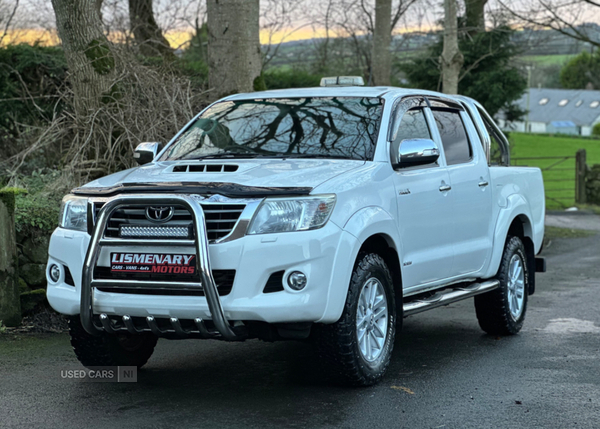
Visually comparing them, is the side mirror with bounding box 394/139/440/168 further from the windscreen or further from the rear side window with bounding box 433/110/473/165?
the rear side window with bounding box 433/110/473/165

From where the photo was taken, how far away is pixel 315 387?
593 cm

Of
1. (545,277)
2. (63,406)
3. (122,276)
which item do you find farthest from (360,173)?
(545,277)

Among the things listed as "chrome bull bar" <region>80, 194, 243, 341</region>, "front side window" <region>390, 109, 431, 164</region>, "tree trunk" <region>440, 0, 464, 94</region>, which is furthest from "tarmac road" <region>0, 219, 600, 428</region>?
"tree trunk" <region>440, 0, 464, 94</region>

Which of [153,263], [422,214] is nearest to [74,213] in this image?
[153,263]

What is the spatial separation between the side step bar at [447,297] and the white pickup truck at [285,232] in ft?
0.07

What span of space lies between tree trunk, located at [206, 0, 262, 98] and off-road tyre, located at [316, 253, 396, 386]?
240 inches

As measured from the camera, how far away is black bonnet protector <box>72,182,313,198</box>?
17.3ft

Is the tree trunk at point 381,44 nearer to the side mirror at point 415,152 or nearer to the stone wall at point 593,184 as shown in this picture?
the stone wall at point 593,184

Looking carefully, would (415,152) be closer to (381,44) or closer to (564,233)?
(381,44)

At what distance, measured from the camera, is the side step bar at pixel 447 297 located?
259 inches

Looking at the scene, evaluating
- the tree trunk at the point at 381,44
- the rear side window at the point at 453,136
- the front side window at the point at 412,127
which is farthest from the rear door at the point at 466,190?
the tree trunk at the point at 381,44

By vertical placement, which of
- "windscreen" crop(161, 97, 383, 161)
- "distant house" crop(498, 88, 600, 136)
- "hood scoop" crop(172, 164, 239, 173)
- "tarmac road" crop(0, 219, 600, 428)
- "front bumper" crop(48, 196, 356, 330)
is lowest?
"distant house" crop(498, 88, 600, 136)

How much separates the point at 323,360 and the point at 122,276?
4.45 ft

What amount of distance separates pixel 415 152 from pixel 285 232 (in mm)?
1455
